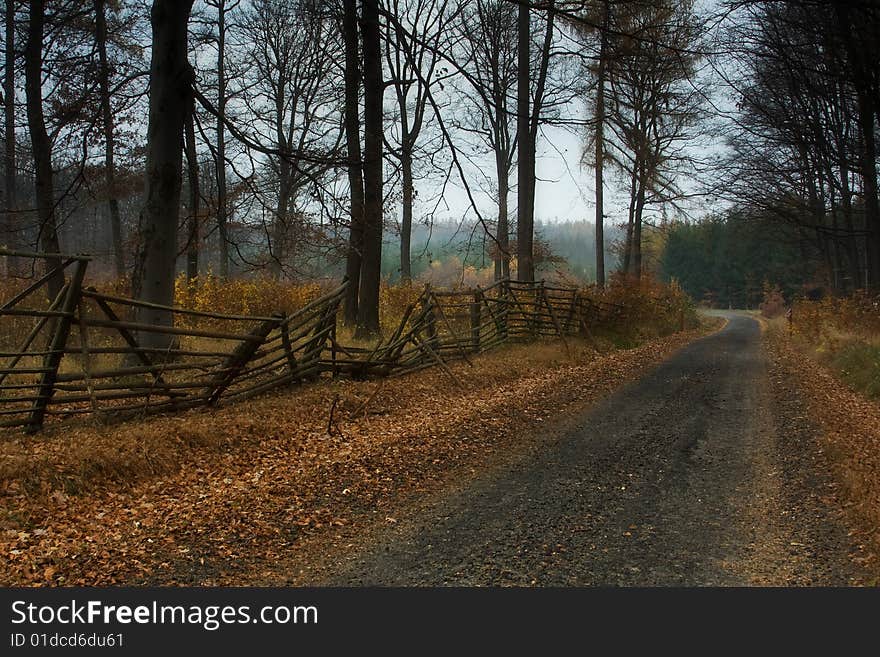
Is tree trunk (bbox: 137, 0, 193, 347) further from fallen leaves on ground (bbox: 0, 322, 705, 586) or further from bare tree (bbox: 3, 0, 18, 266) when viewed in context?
bare tree (bbox: 3, 0, 18, 266)

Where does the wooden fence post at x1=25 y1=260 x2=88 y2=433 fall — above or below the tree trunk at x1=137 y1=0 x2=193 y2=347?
below

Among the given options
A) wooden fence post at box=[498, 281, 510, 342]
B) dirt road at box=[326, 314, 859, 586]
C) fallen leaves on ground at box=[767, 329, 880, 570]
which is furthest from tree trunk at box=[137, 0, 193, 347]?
wooden fence post at box=[498, 281, 510, 342]

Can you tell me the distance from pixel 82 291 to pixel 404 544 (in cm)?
405

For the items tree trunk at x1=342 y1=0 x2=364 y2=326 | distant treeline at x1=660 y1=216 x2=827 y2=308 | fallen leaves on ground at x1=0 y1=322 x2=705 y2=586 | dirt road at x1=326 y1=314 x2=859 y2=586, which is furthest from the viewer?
distant treeline at x1=660 y1=216 x2=827 y2=308

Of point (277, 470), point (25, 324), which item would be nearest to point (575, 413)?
point (277, 470)

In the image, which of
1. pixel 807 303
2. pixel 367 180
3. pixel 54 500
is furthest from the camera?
pixel 807 303

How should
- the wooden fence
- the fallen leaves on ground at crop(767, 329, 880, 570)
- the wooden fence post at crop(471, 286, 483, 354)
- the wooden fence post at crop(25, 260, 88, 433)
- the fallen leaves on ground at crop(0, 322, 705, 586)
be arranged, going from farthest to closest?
the wooden fence post at crop(471, 286, 483, 354), the wooden fence, the wooden fence post at crop(25, 260, 88, 433), the fallen leaves on ground at crop(767, 329, 880, 570), the fallen leaves on ground at crop(0, 322, 705, 586)

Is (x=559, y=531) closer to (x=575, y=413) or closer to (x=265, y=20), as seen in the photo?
(x=575, y=413)

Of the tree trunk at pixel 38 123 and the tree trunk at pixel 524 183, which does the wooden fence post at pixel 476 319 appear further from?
the tree trunk at pixel 38 123

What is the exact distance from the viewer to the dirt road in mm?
3814

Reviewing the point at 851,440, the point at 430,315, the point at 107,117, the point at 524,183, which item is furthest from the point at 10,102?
the point at 851,440

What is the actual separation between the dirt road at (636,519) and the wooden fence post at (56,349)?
3664mm

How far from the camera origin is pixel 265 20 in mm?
20266

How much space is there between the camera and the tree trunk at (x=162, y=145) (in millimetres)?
8289
